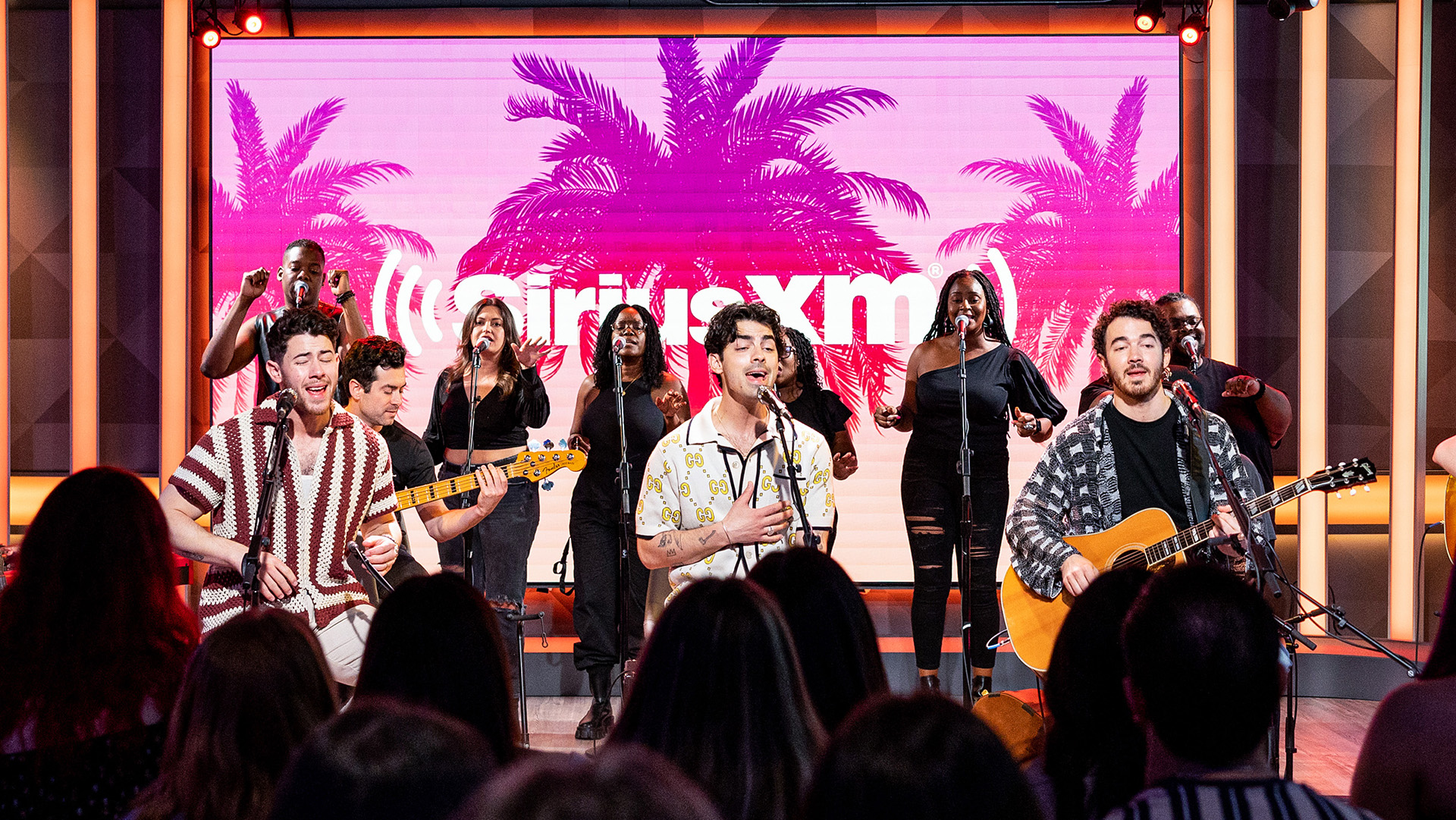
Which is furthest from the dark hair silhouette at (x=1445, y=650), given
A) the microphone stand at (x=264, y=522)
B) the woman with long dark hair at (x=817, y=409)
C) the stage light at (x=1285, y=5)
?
the stage light at (x=1285, y=5)

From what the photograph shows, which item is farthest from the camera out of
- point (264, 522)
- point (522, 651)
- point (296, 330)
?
point (522, 651)

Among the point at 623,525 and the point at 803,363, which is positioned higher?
the point at 803,363

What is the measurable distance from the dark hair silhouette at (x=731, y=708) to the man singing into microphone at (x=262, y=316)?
12.9 feet

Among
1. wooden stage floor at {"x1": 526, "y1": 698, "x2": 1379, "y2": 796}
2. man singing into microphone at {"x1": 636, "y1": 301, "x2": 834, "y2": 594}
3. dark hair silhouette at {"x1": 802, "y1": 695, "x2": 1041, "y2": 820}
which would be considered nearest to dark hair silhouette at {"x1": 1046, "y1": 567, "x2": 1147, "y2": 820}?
dark hair silhouette at {"x1": 802, "y1": 695, "x2": 1041, "y2": 820}

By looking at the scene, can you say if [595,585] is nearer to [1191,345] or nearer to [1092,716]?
[1191,345]

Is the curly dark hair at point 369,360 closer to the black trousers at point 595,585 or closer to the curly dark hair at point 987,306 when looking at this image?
the black trousers at point 595,585

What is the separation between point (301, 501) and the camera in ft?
11.3

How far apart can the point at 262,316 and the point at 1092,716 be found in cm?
460

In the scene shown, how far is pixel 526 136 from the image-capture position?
672 centimetres

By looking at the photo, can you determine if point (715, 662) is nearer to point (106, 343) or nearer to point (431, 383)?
point (431, 383)

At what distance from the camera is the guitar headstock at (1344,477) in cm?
406

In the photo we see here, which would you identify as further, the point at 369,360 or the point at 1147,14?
the point at 1147,14

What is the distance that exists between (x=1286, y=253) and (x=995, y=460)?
2.79 metres

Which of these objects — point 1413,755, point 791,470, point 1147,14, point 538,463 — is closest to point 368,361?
point 538,463
